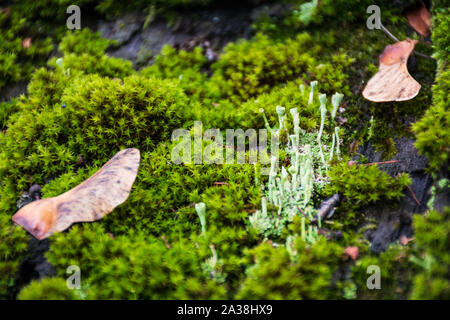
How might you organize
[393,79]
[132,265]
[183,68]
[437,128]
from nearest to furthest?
[132,265] < [437,128] < [393,79] < [183,68]

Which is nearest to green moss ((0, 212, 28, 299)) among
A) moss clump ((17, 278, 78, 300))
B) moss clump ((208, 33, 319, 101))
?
moss clump ((17, 278, 78, 300))

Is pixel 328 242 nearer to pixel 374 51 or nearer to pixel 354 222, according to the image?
pixel 354 222

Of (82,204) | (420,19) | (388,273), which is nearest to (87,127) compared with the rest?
(82,204)

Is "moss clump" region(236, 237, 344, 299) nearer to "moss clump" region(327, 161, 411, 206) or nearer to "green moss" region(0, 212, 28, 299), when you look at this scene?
"moss clump" region(327, 161, 411, 206)

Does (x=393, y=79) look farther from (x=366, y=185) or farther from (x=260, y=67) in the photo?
(x=260, y=67)

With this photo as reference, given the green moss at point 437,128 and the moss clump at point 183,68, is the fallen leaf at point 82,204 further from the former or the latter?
the green moss at point 437,128

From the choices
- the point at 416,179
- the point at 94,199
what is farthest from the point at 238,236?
the point at 416,179
